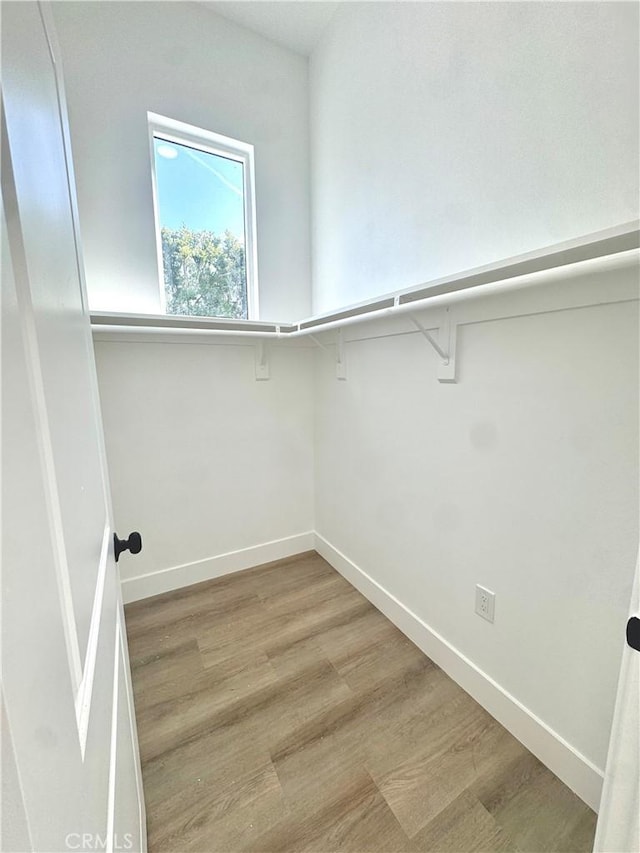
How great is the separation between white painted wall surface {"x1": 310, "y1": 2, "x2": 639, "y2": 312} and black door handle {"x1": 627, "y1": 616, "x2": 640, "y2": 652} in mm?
900

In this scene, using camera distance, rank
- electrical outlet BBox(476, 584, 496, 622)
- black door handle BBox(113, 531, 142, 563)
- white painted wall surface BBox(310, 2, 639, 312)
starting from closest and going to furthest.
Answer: black door handle BBox(113, 531, 142, 563) → white painted wall surface BBox(310, 2, 639, 312) → electrical outlet BBox(476, 584, 496, 622)

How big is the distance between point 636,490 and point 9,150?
1228 mm

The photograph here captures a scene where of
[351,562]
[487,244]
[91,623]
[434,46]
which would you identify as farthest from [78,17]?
[351,562]

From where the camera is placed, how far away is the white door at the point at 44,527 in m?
0.20

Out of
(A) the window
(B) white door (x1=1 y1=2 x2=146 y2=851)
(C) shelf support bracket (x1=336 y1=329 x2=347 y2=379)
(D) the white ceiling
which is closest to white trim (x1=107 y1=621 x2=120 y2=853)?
(B) white door (x1=1 y1=2 x2=146 y2=851)

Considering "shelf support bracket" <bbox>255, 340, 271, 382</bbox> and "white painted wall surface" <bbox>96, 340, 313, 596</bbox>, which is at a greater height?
"shelf support bracket" <bbox>255, 340, 271, 382</bbox>

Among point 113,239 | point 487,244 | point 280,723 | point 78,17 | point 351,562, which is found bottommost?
point 280,723

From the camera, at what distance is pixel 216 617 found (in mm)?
1741

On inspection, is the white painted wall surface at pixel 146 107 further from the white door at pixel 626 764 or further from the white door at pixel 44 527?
the white door at pixel 626 764

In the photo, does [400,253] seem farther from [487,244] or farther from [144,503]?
[144,503]

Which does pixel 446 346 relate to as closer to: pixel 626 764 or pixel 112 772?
pixel 626 764

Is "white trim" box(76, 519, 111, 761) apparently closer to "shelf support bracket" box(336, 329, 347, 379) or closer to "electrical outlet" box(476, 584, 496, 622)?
"electrical outlet" box(476, 584, 496, 622)

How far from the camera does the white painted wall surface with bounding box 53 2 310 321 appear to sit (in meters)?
1.49

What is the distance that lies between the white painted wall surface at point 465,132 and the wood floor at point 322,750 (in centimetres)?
159
